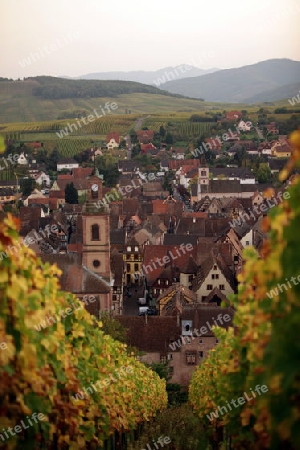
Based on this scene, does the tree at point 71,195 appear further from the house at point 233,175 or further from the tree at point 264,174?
the tree at point 264,174

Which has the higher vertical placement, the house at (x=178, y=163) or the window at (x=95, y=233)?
the window at (x=95, y=233)

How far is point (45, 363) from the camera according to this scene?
36.8 ft

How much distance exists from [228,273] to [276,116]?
457 ft

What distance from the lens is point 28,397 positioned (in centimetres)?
1023

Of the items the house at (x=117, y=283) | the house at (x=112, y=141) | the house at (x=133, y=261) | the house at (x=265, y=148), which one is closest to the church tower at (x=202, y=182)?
the house at (x=133, y=261)

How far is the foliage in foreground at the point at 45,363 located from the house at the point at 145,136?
154913 millimetres

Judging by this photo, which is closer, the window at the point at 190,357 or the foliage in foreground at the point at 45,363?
the foliage in foreground at the point at 45,363

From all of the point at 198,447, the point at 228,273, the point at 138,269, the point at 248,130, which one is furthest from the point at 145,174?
the point at 198,447

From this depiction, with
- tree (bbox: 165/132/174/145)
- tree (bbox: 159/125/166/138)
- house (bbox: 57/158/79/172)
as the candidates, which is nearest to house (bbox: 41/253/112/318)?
house (bbox: 57/158/79/172)

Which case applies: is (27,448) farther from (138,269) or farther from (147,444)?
(138,269)

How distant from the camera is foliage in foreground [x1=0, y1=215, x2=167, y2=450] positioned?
Result: 9766mm

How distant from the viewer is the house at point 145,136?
559 ft

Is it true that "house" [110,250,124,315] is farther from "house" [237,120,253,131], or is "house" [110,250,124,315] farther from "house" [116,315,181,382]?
"house" [237,120,253,131]

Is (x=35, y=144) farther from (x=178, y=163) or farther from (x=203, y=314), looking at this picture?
(x=203, y=314)
